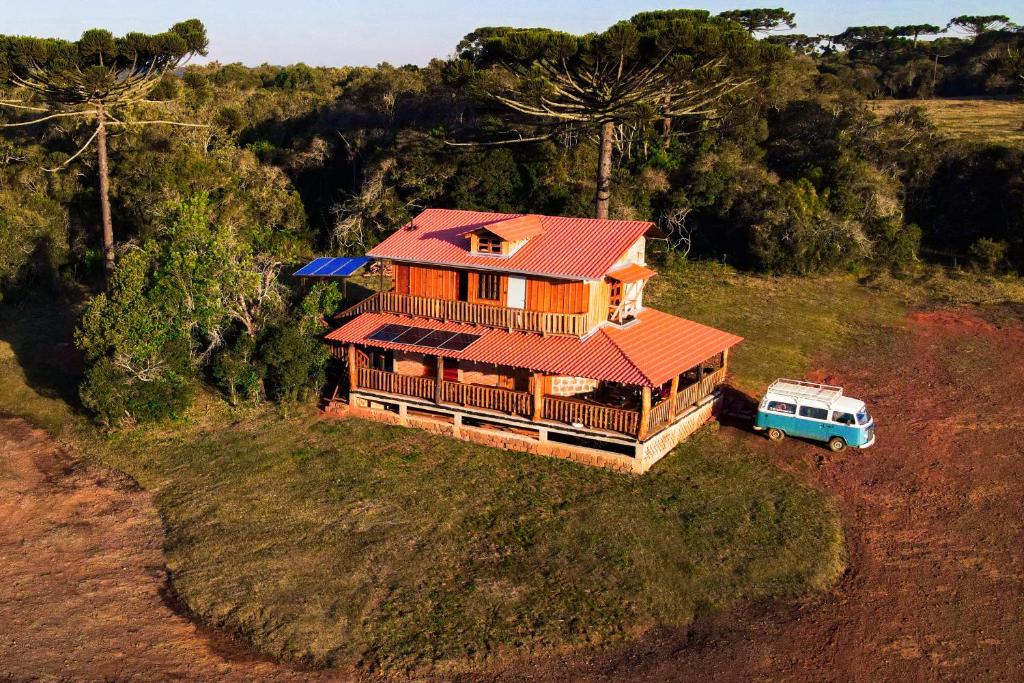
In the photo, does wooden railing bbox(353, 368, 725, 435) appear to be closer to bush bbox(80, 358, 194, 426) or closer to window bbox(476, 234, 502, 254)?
window bbox(476, 234, 502, 254)

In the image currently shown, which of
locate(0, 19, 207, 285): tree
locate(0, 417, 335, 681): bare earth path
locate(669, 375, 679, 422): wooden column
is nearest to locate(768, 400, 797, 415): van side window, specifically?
locate(669, 375, 679, 422): wooden column

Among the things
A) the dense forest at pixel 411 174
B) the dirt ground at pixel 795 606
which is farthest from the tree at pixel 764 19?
the dirt ground at pixel 795 606

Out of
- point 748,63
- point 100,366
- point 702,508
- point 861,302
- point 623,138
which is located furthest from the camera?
point 623,138

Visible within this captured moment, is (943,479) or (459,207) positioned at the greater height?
(459,207)

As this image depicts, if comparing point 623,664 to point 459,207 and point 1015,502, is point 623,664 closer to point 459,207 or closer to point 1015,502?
point 1015,502

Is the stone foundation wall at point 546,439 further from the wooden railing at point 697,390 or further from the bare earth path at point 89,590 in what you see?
the bare earth path at point 89,590

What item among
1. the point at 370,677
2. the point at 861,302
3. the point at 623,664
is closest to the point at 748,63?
the point at 861,302

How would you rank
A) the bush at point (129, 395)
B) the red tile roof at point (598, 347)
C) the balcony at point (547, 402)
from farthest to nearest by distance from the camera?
1. the bush at point (129, 395)
2. the balcony at point (547, 402)
3. the red tile roof at point (598, 347)
